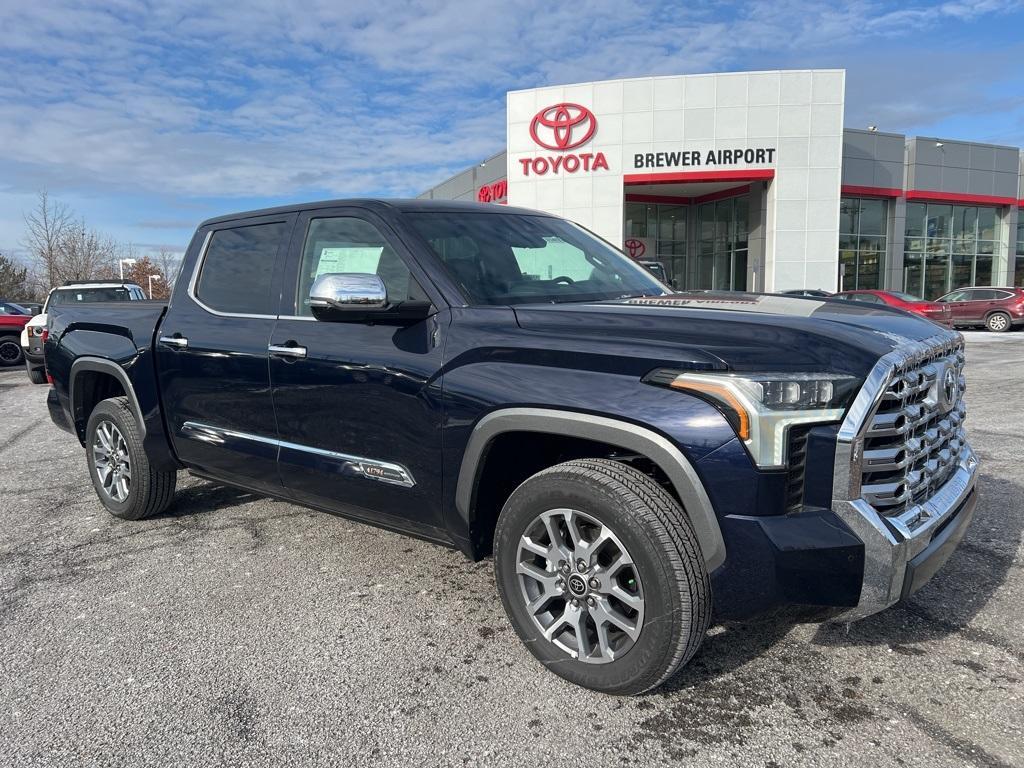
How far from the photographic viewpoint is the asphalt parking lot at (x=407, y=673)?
240 cm

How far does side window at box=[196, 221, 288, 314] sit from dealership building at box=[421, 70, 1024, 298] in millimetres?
22600

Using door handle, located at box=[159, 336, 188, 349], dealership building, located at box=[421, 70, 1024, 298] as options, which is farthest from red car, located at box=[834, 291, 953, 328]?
door handle, located at box=[159, 336, 188, 349]

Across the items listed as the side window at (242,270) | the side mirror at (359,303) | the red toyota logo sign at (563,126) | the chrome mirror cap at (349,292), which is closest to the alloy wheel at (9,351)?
the side window at (242,270)

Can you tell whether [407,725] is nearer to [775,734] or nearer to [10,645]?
[775,734]

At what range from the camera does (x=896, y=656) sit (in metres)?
2.90

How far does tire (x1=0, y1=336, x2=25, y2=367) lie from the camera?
55.8ft

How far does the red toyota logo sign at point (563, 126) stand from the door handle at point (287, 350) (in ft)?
78.1

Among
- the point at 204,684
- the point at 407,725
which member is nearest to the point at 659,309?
the point at 407,725

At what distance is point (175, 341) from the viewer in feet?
13.4

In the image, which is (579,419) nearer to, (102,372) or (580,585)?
(580,585)

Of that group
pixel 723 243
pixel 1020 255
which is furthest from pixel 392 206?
pixel 1020 255

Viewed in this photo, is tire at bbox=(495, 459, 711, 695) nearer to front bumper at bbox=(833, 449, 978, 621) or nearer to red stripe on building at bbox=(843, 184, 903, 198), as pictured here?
front bumper at bbox=(833, 449, 978, 621)

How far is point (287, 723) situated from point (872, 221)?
3231cm

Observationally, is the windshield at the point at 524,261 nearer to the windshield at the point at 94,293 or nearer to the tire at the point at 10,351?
the windshield at the point at 94,293
